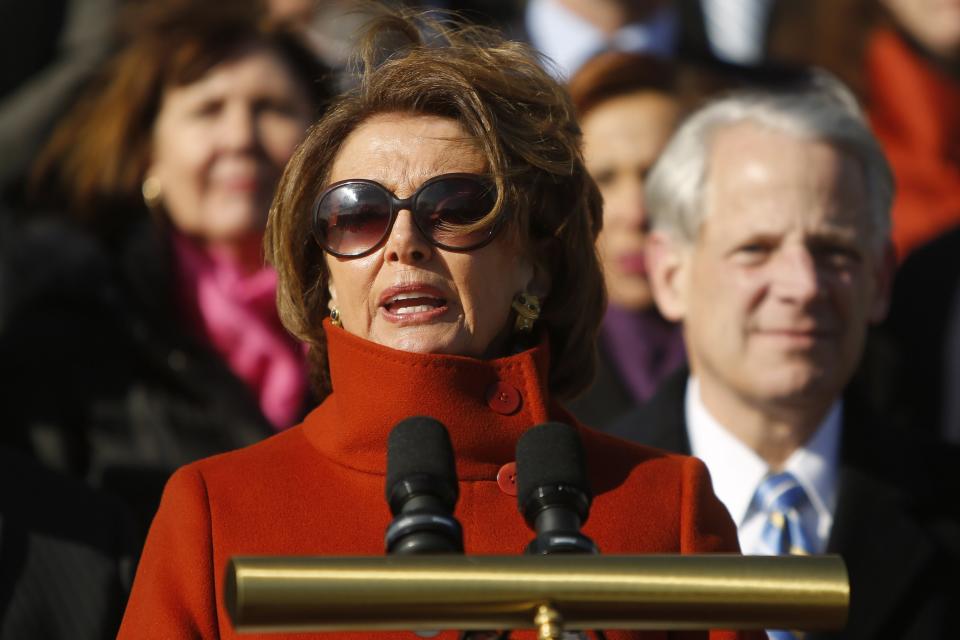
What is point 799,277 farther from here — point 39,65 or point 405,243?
point 39,65

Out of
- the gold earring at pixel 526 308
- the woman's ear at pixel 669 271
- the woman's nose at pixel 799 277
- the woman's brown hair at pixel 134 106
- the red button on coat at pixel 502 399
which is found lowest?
the red button on coat at pixel 502 399

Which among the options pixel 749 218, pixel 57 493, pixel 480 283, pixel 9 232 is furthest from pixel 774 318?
pixel 9 232

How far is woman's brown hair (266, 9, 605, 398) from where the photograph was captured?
2.91 metres

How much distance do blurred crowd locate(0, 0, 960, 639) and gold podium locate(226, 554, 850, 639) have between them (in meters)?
2.39

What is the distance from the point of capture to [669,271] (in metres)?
4.58

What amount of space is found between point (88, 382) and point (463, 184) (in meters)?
2.58

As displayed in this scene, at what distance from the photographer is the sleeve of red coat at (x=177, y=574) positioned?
102 inches

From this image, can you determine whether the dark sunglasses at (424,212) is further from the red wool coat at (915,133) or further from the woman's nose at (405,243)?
the red wool coat at (915,133)

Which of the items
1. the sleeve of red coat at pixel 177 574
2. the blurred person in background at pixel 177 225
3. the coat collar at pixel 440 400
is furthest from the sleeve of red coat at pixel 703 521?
the blurred person in background at pixel 177 225

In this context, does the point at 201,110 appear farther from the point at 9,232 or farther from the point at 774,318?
the point at 774,318

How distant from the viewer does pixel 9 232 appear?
5.41m

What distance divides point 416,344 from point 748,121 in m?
1.95

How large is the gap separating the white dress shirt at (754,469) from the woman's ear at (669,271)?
302mm

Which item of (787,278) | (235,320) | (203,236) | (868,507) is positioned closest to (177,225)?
(203,236)
